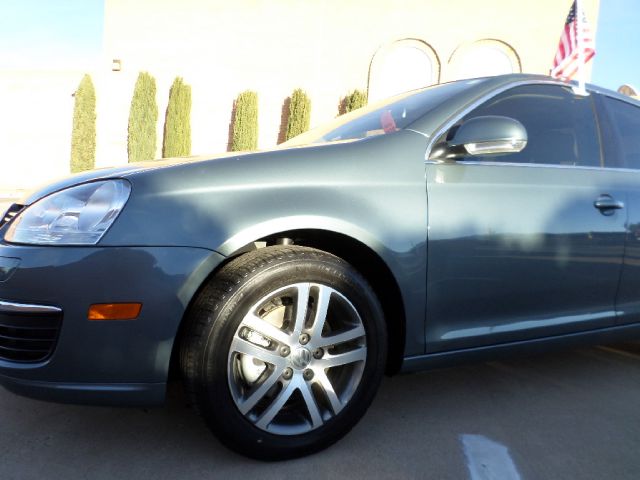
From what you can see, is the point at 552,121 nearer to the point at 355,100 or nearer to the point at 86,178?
the point at 86,178

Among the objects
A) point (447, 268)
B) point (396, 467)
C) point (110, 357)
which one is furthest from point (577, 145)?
point (110, 357)

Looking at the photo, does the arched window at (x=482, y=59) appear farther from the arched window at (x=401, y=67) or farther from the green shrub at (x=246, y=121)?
the green shrub at (x=246, y=121)

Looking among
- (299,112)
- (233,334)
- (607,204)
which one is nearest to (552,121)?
(607,204)

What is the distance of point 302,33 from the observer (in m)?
15.4

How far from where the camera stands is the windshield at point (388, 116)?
7.70 ft

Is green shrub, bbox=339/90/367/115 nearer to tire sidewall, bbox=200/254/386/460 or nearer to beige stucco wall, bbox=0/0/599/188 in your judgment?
beige stucco wall, bbox=0/0/599/188

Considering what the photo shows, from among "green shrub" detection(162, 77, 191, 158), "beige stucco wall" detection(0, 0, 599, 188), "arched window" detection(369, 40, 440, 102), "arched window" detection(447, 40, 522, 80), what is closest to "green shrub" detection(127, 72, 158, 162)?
"green shrub" detection(162, 77, 191, 158)

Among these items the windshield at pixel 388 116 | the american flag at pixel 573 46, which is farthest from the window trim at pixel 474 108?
the american flag at pixel 573 46

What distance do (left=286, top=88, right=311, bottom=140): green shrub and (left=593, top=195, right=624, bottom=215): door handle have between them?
515 inches

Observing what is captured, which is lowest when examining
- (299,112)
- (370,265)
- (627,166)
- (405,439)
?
(405,439)

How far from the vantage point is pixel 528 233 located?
2.23 m

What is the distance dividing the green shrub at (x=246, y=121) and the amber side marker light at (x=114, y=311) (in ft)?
45.8

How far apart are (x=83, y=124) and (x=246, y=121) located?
467cm

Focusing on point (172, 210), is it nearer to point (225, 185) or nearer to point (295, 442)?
point (225, 185)
